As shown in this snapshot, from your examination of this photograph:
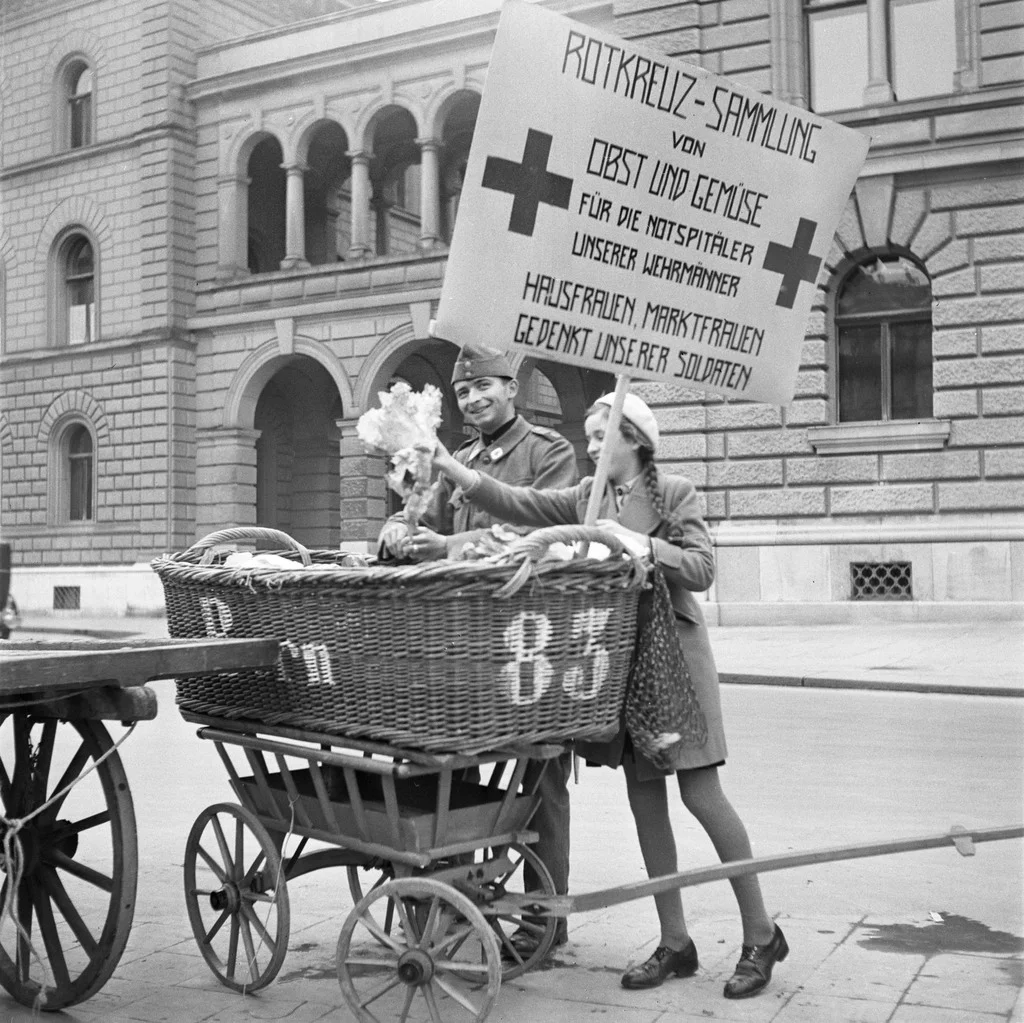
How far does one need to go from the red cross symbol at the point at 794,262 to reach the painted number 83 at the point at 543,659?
111 cm

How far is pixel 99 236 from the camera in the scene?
2589cm

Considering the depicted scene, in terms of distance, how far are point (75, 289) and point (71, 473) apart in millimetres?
3601

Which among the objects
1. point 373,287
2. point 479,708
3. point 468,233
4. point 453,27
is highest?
point 453,27

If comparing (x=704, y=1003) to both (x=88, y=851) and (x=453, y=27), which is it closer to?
(x=88, y=851)

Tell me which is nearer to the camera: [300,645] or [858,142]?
[300,645]

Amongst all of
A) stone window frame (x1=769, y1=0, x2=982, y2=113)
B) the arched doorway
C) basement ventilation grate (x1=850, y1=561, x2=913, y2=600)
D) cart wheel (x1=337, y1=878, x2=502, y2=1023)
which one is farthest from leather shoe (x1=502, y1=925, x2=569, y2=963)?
the arched doorway

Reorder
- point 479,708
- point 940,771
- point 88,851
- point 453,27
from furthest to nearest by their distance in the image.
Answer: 1. point 453,27
2. point 940,771
3. point 88,851
4. point 479,708

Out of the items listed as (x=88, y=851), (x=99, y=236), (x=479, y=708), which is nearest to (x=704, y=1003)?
(x=479, y=708)

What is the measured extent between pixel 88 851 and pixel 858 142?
14.2 feet

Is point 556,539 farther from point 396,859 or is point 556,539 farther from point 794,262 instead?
point 794,262

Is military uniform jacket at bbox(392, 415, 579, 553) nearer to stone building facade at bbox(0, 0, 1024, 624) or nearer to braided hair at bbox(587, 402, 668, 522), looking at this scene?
braided hair at bbox(587, 402, 668, 522)

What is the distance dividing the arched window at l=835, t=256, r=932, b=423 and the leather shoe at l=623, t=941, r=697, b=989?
564 inches

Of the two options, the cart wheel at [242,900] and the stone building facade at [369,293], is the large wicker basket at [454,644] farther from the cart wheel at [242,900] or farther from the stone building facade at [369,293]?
the stone building facade at [369,293]

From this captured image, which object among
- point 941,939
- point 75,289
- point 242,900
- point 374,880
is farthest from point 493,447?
point 75,289
